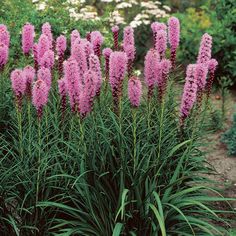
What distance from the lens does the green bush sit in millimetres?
7043

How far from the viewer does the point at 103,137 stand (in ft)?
14.5

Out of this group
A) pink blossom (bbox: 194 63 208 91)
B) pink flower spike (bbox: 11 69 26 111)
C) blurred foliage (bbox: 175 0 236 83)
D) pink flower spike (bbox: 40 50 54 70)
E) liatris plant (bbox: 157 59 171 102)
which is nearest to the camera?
pink flower spike (bbox: 11 69 26 111)

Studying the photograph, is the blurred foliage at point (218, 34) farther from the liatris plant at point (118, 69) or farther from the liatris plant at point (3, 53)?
the liatris plant at point (118, 69)

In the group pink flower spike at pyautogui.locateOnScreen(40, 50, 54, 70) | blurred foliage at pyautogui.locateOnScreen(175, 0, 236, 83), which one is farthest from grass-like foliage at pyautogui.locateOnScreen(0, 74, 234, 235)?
blurred foliage at pyautogui.locateOnScreen(175, 0, 236, 83)

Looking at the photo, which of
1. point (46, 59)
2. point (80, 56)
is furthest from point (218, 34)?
point (80, 56)

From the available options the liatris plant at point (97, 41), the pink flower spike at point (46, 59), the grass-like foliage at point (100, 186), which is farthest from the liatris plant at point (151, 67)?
Answer: the pink flower spike at point (46, 59)

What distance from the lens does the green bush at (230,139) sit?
23.1ft

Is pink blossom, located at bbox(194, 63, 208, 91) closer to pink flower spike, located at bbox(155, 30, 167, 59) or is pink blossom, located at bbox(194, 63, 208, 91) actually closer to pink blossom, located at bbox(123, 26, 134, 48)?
pink flower spike, located at bbox(155, 30, 167, 59)

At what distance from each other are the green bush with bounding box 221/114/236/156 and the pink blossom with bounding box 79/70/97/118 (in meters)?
3.38

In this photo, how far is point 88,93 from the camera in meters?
4.08

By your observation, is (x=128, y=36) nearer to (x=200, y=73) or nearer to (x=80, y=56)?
(x=80, y=56)

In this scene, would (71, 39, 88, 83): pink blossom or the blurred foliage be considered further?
the blurred foliage

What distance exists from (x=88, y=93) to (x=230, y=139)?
141 inches

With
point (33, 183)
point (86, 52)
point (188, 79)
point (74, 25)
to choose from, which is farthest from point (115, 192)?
A: point (74, 25)
